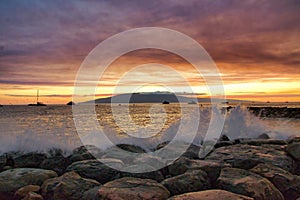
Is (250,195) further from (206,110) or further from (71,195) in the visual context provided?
(206,110)

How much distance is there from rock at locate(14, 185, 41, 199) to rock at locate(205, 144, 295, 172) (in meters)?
3.93

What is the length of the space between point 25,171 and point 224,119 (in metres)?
11.4

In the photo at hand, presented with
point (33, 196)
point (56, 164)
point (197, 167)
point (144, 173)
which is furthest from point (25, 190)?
point (197, 167)

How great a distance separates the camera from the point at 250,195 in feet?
14.1

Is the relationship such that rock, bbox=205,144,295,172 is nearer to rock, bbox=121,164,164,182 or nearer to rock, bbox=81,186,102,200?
rock, bbox=121,164,164,182

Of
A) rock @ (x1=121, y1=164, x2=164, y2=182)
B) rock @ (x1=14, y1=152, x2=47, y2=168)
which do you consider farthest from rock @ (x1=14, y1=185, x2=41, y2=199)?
rock @ (x1=14, y1=152, x2=47, y2=168)

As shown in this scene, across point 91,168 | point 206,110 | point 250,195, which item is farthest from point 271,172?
point 206,110

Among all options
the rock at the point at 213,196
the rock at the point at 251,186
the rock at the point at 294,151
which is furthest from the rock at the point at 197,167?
the rock at the point at 294,151

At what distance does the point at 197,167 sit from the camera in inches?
218

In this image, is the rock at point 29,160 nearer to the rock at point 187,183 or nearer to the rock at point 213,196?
the rock at point 187,183

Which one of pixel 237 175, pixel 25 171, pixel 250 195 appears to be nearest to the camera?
pixel 250 195

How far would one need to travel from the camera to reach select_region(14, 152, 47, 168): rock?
698cm

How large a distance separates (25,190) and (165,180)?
8.32 feet

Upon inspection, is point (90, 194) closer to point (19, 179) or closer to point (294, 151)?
point (19, 179)
